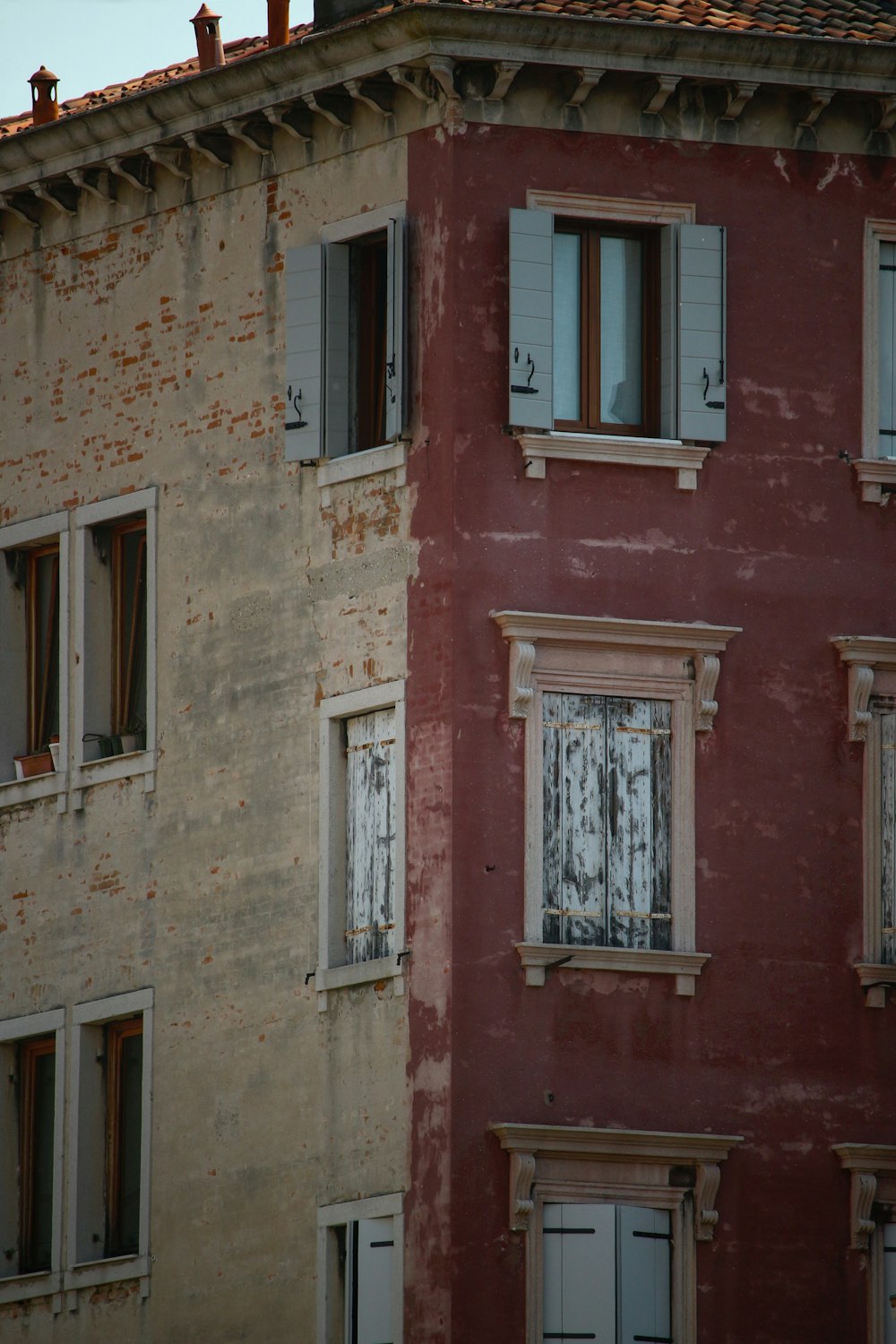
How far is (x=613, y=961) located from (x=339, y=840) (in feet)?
9.26

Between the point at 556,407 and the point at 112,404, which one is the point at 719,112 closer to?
the point at 556,407

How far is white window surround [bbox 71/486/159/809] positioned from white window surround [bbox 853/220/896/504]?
6604 mm

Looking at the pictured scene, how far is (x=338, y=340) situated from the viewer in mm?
36625

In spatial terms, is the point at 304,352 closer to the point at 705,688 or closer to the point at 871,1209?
the point at 705,688

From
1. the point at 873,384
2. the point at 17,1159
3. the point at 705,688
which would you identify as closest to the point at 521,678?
the point at 705,688

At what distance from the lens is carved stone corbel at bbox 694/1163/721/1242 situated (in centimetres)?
3447

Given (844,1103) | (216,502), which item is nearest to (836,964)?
(844,1103)

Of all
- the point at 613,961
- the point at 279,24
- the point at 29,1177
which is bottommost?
the point at 29,1177

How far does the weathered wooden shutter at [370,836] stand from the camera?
1390 inches

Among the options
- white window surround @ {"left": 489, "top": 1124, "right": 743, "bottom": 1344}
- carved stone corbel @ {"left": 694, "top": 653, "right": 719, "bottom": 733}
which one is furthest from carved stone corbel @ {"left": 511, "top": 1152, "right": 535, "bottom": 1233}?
carved stone corbel @ {"left": 694, "top": 653, "right": 719, "bottom": 733}

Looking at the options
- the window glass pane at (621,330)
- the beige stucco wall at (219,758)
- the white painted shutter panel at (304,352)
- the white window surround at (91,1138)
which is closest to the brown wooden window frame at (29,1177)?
the beige stucco wall at (219,758)

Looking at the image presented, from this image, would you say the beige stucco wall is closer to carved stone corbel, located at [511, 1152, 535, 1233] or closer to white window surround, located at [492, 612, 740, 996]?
carved stone corbel, located at [511, 1152, 535, 1233]

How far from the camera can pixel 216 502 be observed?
3759cm

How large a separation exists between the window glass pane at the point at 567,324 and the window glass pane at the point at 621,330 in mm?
213
